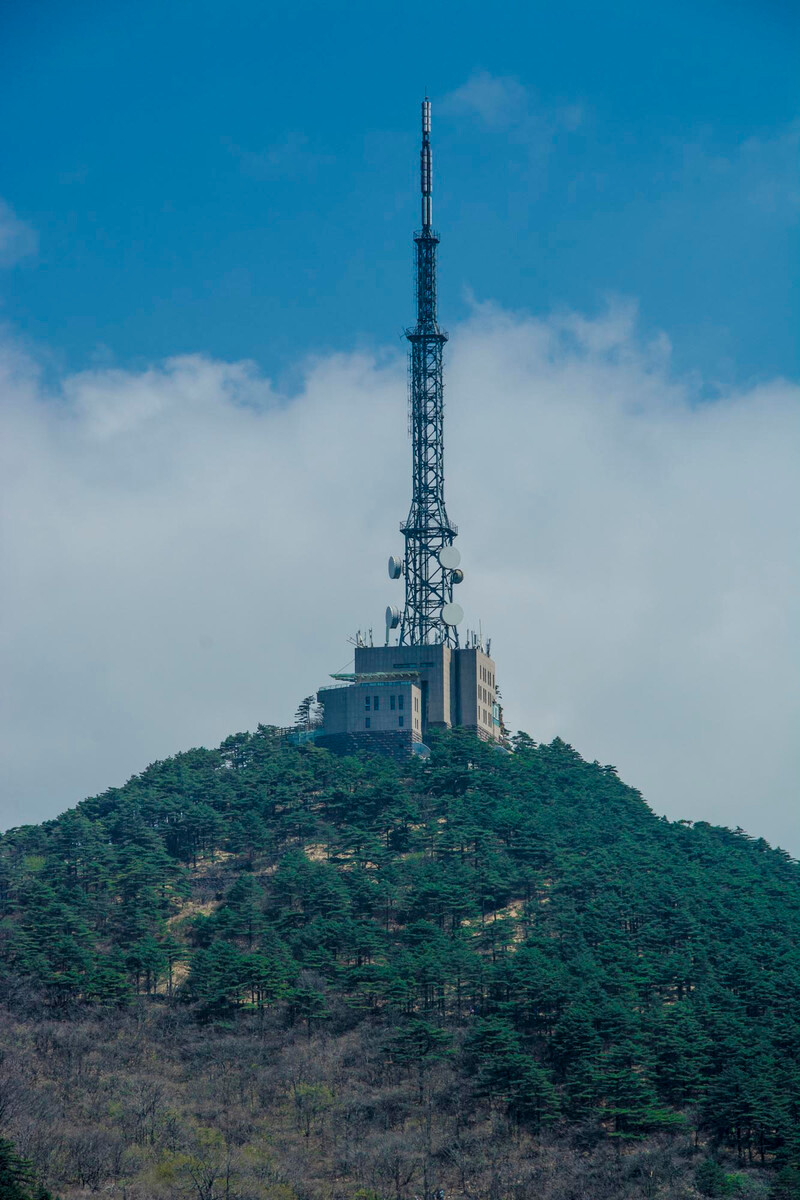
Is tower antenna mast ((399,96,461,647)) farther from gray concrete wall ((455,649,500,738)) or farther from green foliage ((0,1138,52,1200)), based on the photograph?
green foliage ((0,1138,52,1200))

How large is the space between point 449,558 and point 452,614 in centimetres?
406

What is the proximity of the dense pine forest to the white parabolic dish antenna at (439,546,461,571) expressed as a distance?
606 inches

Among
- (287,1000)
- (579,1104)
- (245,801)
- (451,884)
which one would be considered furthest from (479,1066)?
(245,801)

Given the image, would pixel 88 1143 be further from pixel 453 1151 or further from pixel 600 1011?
pixel 600 1011

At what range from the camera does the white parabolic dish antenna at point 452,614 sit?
117 meters

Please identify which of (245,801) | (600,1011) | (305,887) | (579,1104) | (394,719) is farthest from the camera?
(394,719)

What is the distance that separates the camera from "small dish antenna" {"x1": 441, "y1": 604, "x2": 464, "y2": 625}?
117m

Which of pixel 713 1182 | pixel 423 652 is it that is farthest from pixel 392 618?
pixel 713 1182

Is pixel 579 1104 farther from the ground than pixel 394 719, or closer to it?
closer to it

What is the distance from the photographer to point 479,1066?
74.0 m

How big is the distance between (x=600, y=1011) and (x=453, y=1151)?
416 inches

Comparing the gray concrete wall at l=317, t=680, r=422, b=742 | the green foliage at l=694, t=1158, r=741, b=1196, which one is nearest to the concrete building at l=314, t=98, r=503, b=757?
the gray concrete wall at l=317, t=680, r=422, b=742

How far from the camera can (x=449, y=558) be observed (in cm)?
11800

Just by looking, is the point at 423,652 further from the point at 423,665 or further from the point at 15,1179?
the point at 15,1179
